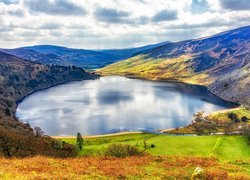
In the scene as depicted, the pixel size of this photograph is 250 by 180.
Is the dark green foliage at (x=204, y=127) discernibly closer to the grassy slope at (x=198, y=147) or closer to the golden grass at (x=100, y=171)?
the grassy slope at (x=198, y=147)

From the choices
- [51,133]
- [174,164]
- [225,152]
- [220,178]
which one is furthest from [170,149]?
[51,133]

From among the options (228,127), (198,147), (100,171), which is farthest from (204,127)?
(100,171)

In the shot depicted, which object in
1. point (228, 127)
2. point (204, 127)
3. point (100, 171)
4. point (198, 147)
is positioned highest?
point (100, 171)

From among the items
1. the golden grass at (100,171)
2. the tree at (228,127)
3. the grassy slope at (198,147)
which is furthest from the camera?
the tree at (228,127)

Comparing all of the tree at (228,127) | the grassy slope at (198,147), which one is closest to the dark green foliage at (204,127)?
the tree at (228,127)

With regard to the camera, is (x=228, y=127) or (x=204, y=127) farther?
(x=204, y=127)

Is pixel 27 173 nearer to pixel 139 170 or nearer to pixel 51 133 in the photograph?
pixel 139 170

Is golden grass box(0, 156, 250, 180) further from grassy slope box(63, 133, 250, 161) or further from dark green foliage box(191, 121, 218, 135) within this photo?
dark green foliage box(191, 121, 218, 135)

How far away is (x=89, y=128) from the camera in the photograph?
621 ft

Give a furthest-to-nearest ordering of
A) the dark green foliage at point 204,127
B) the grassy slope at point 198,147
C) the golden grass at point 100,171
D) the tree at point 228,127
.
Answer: the dark green foliage at point 204,127
the tree at point 228,127
the grassy slope at point 198,147
the golden grass at point 100,171

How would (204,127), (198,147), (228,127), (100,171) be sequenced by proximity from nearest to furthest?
(100,171) < (198,147) < (228,127) < (204,127)

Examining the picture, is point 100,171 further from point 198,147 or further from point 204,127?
point 204,127

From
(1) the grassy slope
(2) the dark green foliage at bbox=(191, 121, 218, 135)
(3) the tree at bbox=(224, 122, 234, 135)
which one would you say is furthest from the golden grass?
(2) the dark green foliage at bbox=(191, 121, 218, 135)

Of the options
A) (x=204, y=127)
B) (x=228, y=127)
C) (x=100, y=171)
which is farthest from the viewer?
(x=204, y=127)
